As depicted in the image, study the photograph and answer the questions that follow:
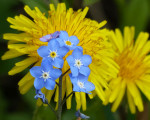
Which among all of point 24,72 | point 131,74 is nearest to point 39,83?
point 131,74

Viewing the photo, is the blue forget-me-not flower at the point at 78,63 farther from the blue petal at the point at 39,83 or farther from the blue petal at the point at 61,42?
the blue petal at the point at 39,83

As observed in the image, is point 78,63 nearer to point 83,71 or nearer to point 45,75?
point 83,71

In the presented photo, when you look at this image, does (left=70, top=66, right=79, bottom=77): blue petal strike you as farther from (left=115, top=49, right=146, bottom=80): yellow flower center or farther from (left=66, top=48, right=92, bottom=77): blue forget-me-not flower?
(left=115, top=49, right=146, bottom=80): yellow flower center

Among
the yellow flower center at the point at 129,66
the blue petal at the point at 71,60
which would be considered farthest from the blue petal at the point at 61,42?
the yellow flower center at the point at 129,66

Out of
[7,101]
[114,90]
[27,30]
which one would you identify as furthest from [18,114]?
[27,30]

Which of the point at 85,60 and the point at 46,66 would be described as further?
the point at 85,60

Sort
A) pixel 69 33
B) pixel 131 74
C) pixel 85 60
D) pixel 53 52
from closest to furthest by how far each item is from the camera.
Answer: pixel 53 52 → pixel 85 60 → pixel 69 33 → pixel 131 74

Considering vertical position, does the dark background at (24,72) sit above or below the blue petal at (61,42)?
below
